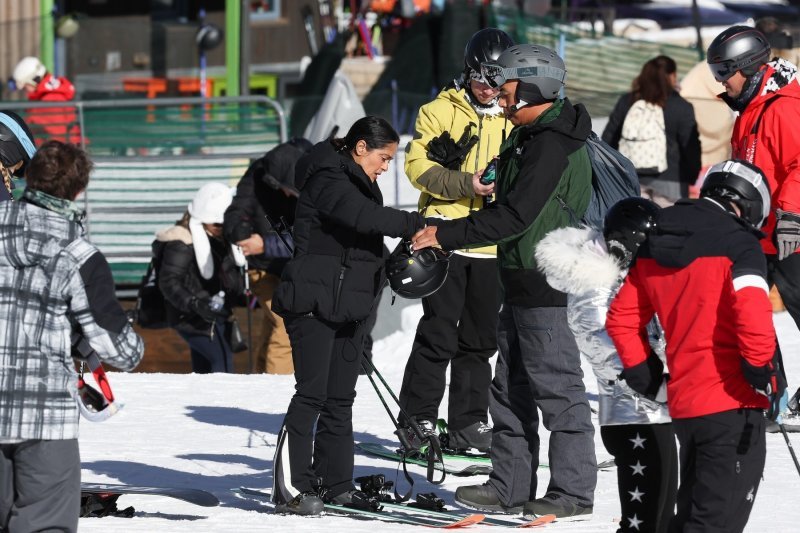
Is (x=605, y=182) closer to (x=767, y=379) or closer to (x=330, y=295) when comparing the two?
(x=330, y=295)

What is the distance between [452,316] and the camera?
795 centimetres

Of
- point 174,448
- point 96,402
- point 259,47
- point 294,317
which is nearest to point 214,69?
point 259,47

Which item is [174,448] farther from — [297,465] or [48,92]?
[48,92]

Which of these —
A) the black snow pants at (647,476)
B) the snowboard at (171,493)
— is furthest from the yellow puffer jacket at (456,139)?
the black snow pants at (647,476)

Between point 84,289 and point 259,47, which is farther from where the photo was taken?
point 259,47

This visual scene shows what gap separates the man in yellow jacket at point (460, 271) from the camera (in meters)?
7.81

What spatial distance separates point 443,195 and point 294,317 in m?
1.28

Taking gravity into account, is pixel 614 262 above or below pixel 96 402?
above

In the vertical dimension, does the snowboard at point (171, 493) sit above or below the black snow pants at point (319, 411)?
below

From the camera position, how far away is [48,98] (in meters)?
15.8

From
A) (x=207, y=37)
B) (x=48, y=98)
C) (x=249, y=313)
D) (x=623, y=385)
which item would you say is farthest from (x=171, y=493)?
(x=207, y=37)

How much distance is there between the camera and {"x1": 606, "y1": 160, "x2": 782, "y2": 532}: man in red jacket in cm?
497

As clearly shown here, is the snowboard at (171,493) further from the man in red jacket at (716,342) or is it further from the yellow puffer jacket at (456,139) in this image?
the man in red jacket at (716,342)

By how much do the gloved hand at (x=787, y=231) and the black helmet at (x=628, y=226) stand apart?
2.33 meters
